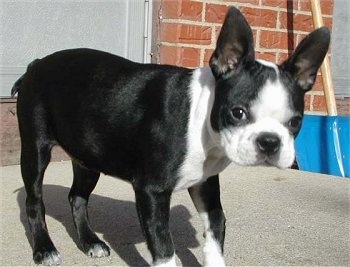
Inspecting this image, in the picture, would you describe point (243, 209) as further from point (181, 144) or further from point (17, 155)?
point (17, 155)

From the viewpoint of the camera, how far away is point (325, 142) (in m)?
6.14

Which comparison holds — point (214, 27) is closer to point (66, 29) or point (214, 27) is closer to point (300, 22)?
point (300, 22)

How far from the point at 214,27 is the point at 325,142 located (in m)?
1.60

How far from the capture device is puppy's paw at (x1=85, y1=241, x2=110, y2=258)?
361 cm

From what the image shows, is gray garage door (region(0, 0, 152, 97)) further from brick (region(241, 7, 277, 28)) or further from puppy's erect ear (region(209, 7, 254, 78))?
puppy's erect ear (region(209, 7, 254, 78))

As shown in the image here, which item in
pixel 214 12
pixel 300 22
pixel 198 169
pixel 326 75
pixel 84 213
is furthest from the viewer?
pixel 300 22

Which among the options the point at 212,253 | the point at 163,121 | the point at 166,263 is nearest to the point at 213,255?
the point at 212,253

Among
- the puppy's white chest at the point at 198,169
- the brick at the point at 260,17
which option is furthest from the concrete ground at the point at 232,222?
the brick at the point at 260,17

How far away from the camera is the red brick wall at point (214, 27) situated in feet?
20.0

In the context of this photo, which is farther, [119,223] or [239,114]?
[119,223]

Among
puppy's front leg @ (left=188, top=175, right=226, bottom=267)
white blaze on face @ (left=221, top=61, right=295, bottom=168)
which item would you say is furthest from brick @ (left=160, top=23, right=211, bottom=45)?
white blaze on face @ (left=221, top=61, right=295, bottom=168)

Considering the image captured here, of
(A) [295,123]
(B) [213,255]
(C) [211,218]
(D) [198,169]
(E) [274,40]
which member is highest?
(A) [295,123]

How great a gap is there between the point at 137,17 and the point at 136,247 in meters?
3.13

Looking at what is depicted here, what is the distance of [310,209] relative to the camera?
4652 millimetres
